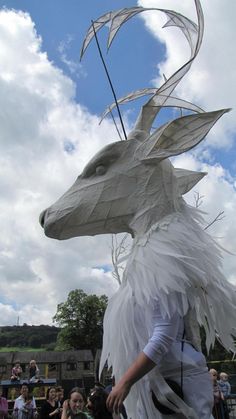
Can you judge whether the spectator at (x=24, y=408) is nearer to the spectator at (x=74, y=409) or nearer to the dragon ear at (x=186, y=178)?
the spectator at (x=74, y=409)

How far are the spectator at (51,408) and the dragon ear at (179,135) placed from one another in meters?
5.02

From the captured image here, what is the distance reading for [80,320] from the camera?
1442 inches

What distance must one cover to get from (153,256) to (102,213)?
0.44 m

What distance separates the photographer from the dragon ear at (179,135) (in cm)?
207

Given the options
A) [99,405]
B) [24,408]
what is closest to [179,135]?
[99,405]

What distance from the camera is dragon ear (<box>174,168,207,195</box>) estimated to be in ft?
8.10

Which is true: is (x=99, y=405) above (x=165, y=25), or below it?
below

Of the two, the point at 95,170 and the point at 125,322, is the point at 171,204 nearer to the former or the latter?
the point at 95,170

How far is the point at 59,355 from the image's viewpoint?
103 feet

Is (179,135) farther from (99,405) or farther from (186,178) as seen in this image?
(99,405)

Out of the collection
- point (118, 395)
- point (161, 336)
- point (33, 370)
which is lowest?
point (118, 395)

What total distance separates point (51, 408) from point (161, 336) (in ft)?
16.6

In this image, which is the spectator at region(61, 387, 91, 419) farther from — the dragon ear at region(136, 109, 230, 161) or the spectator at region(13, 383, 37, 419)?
the spectator at region(13, 383, 37, 419)

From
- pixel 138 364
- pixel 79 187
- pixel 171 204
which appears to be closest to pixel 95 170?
pixel 79 187
